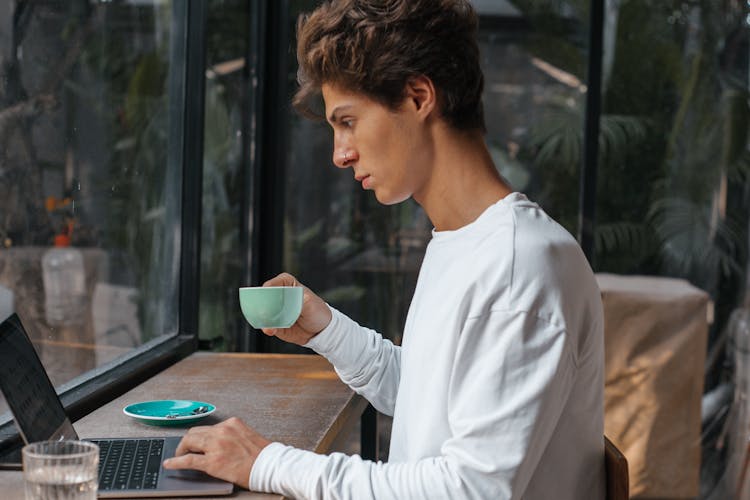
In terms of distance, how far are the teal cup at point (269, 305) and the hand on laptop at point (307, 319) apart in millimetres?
124

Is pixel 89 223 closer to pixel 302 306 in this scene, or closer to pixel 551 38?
pixel 302 306

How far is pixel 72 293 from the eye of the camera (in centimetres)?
211

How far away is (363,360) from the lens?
1.76 meters

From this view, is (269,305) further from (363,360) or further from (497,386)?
(497,386)

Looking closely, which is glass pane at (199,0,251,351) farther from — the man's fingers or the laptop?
the man's fingers

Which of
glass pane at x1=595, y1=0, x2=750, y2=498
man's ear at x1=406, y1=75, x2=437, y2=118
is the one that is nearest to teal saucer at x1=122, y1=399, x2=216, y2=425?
man's ear at x1=406, y1=75, x2=437, y2=118

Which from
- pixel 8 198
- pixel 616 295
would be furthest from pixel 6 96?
pixel 616 295

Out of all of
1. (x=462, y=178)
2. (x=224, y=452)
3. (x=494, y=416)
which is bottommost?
(x=224, y=452)

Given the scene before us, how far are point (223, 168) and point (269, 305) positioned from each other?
1802 mm

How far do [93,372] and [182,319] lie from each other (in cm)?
57

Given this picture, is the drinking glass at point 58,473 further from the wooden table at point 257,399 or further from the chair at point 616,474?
the chair at point 616,474

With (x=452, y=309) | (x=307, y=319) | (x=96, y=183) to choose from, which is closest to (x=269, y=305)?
(x=307, y=319)

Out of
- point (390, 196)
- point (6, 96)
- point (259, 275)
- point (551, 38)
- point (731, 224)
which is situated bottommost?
point (259, 275)

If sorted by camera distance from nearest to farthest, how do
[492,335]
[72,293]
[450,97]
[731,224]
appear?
[492,335]
[450,97]
[72,293]
[731,224]
